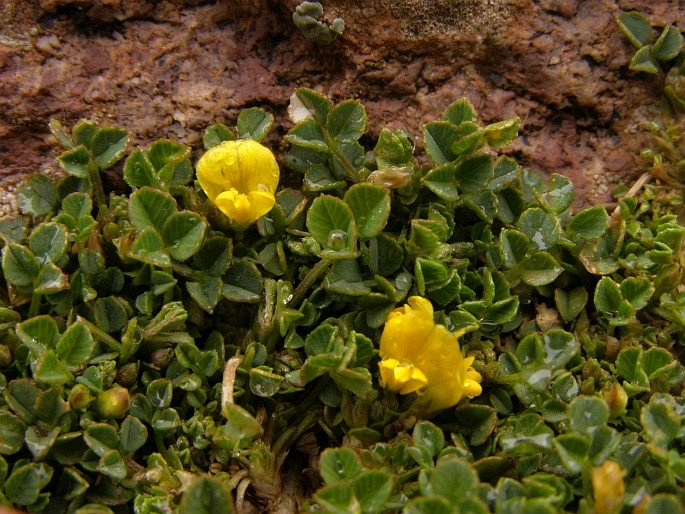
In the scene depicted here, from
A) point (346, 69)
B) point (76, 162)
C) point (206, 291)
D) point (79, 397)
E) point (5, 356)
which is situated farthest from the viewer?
point (346, 69)

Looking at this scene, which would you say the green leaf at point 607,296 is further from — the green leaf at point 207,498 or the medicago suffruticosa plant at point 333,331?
the green leaf at point 207,498

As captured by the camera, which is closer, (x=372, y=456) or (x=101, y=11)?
(x=372, y=456)

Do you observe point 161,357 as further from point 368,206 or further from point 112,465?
point 368,206

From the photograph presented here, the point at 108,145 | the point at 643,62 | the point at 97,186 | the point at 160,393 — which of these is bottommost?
the point at 160,393

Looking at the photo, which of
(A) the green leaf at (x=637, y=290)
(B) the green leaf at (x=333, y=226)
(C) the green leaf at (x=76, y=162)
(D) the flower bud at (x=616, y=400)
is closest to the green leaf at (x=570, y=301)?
(A) the green leaf at (x=637, y=290)

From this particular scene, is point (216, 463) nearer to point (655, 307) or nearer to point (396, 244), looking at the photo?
point (396, 244)

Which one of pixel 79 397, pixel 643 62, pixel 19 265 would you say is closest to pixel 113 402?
pixel 79 397

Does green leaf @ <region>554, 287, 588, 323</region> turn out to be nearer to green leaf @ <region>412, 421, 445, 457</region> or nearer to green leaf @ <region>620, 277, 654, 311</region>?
green leaf @ <region>620, 277, 654, 311</region>

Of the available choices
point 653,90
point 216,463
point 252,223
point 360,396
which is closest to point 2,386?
point 216,463
